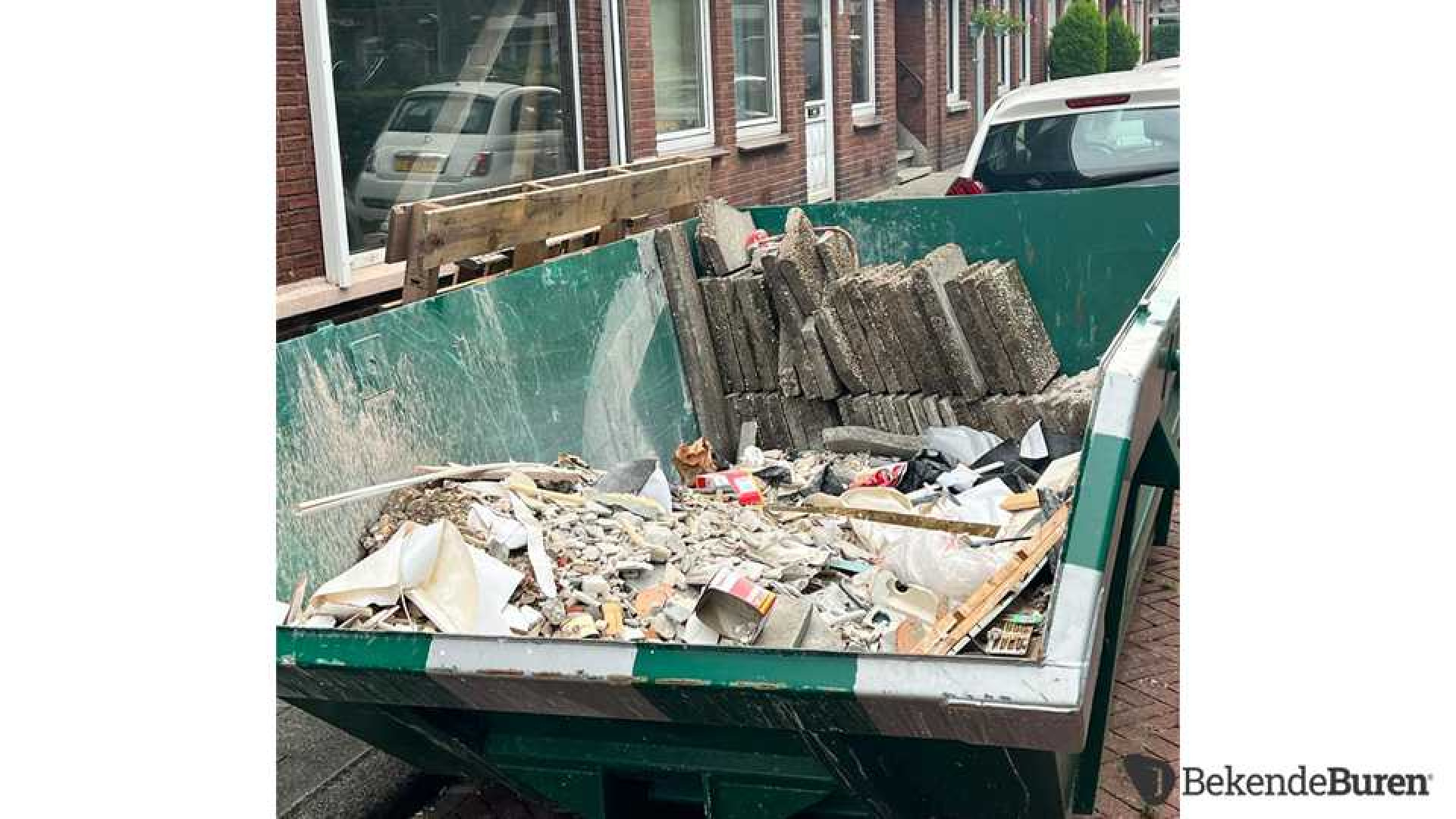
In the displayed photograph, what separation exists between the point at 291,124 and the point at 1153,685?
531 cm

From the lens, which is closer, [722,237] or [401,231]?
[401,231]

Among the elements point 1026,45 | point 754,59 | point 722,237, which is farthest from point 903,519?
point 1026,45

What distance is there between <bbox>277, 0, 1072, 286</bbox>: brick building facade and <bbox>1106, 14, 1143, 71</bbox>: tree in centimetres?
557

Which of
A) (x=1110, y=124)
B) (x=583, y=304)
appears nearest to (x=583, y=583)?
(x=583, y=304)

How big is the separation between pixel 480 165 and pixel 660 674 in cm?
770

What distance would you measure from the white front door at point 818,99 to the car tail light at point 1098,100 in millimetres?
7539

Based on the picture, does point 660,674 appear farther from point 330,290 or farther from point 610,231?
point 330,290

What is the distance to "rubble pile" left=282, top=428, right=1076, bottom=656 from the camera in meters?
3.02

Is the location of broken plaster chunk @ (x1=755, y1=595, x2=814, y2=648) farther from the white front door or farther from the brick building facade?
the white front door

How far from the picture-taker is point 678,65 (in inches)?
499

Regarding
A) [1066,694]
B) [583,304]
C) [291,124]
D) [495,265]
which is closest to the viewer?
[1066,694]

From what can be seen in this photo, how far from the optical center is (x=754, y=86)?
48.0 ft

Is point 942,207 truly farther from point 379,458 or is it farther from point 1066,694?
point 1066,694

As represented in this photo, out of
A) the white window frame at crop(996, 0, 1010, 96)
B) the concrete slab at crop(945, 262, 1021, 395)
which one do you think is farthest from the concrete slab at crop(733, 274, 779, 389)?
the white window frame at crop(996, 0, 1010, 96)
